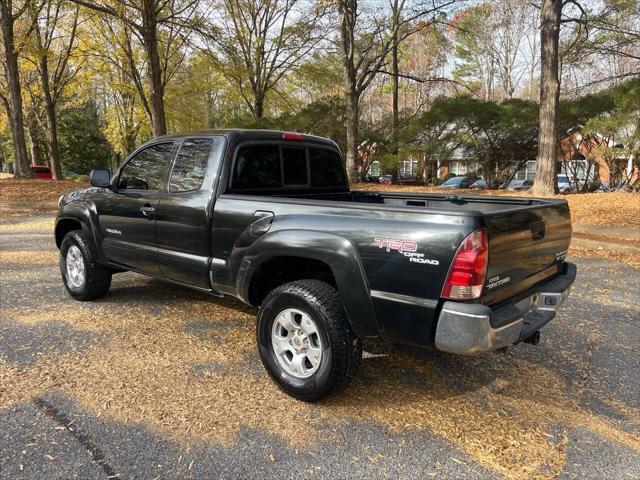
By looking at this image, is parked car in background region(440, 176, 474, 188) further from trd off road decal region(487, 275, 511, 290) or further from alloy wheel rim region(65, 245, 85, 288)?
trd off road decal region(487, 275, 511, 290)

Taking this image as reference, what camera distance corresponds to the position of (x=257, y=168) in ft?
12.9

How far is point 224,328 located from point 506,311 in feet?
8.54

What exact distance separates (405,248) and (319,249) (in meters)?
0.59

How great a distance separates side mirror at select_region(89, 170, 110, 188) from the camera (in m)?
4.56

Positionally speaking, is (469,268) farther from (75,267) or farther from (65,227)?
(65,227)

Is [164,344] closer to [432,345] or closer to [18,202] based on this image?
[432,345]

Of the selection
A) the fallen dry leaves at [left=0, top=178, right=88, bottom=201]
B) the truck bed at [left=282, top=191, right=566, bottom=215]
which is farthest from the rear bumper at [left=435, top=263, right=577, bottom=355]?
the fallen dry leaves at [left=0, top=178, right=88, bottom=201]

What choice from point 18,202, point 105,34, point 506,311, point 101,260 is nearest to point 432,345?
point 506,311

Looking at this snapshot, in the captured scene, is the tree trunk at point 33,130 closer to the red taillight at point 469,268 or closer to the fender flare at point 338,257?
the fender flare at point 338,257

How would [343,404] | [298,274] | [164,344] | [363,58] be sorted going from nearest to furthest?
1. [343,404]
2. [298,274]
3. [164,344]
4. [363,58]

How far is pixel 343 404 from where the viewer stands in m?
3.03

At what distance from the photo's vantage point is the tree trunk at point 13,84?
1738 cm

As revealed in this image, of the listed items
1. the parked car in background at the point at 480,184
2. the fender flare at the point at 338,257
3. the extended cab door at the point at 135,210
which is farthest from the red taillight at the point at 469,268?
the parked car in background at the point at 480,184

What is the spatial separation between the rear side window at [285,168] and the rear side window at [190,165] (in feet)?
0.98
